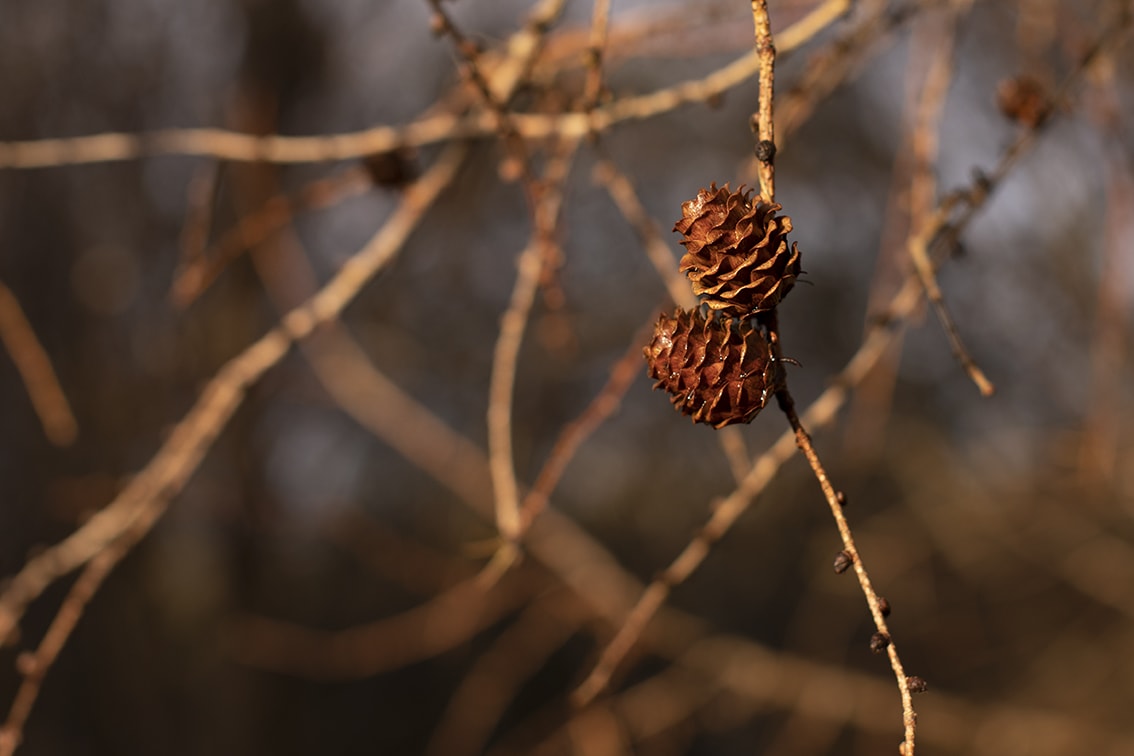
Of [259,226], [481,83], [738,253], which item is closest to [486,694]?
[259,226]

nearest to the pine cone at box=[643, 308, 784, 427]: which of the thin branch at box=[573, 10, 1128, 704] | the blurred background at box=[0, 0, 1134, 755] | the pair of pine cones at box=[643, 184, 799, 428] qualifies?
the pair of pine cones at box=[643, 184, 799, 428]

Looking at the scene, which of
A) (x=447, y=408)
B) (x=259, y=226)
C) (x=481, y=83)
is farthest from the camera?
(x=447, y=408)

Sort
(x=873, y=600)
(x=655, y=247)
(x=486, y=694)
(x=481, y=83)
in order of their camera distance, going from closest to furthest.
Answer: (x=873, y=600) < (x=481, y=83) < (x=655, y=247) < (x=486, y=694)

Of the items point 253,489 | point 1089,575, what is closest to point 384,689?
point 253,489

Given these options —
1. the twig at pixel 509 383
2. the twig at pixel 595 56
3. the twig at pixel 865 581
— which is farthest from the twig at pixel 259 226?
the twig at pixel 865 581

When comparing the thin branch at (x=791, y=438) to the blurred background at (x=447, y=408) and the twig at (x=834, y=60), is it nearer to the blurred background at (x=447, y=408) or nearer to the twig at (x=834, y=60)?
the twig at (x=834, y=60)

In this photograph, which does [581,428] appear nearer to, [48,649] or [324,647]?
[48,649]
